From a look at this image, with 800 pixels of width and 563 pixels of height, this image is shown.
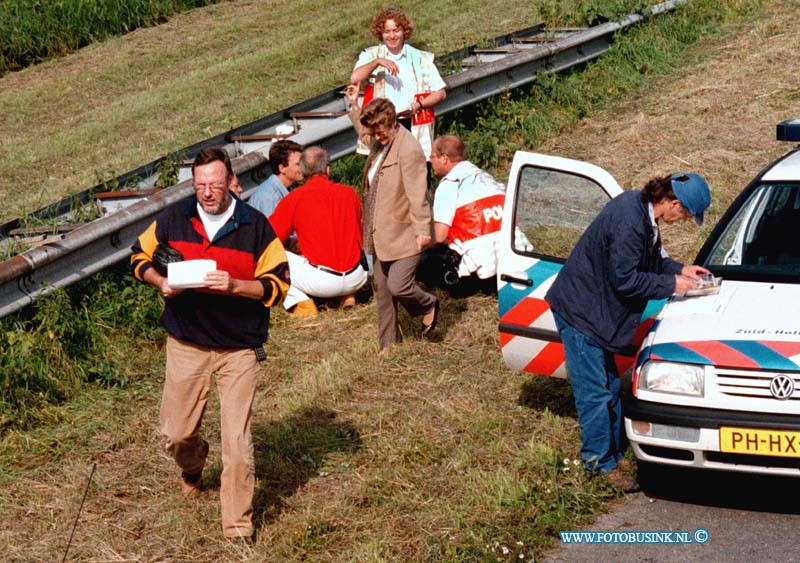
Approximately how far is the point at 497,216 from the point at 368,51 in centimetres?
176

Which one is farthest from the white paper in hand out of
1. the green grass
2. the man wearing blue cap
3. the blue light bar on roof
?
the green grass

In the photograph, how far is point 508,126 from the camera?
510 inches

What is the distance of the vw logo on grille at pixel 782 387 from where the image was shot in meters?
5.99

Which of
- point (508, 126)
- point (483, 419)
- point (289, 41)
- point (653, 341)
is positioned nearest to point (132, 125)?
point (289, 41)

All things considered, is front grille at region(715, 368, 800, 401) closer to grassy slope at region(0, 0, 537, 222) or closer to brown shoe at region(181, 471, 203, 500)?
brown shoe at region(181, 471, 203, 500)

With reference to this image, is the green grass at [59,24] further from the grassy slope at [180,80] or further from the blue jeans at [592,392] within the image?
the blue jeans at [592,392]

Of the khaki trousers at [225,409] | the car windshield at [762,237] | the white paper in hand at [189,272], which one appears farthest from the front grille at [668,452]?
the white paper in hand at [189,272]

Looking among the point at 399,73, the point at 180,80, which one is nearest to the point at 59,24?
the point at 180,80

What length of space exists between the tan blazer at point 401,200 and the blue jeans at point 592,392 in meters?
2.10

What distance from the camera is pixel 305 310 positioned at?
9938 mm

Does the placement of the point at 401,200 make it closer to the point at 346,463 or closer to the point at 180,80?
the point at 346,463

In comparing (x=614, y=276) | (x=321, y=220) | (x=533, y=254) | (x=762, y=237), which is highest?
(x=614, y=276)

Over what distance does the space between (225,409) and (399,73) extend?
15.0 ft

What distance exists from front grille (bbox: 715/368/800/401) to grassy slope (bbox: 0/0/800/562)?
0.89m
